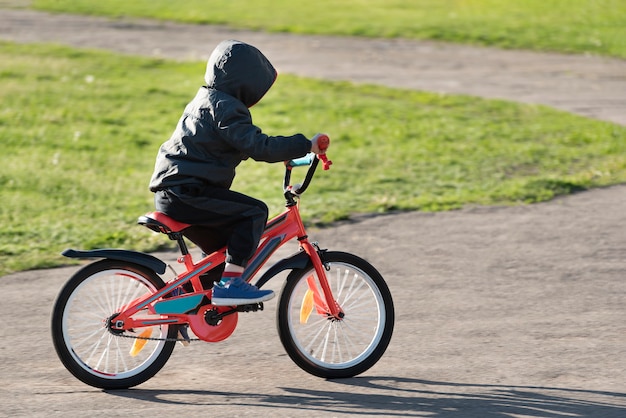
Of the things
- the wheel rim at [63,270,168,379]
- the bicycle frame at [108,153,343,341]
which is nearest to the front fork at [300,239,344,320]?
the bicycle frame at [108,153,343,341]

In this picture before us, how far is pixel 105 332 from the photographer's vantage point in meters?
5.66

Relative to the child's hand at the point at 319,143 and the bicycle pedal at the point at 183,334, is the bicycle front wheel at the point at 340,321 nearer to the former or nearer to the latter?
the bicycle pedal at the point at 183,334

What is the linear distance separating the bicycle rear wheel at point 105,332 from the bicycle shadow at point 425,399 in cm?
14

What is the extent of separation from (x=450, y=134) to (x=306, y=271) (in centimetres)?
739

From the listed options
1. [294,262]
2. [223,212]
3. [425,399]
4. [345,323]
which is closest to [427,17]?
[345,323]

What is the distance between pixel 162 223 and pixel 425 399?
5.32 feet

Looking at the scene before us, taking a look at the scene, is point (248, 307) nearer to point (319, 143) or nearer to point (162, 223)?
point (162, 223)

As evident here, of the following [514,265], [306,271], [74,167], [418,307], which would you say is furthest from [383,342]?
[74,167]

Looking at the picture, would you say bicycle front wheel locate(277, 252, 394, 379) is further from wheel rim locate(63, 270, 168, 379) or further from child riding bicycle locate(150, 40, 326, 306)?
wheel rim locate(63, 270, 168, 379)

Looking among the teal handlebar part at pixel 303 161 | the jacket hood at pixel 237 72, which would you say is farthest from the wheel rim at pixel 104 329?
the jacket hood at pixel 237 72

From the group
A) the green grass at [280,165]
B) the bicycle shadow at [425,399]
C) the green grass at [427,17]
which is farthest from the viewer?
the green grass at [427,17]

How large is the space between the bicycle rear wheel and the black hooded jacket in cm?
52

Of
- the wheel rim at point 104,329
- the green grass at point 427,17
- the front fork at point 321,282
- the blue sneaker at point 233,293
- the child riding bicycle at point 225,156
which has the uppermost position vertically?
the green grass at point 427,17

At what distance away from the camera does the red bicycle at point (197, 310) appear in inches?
216
